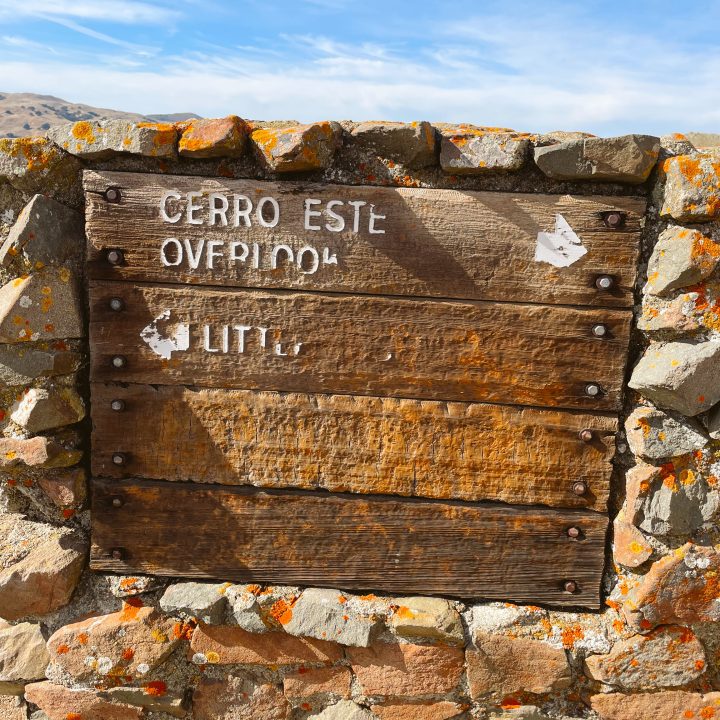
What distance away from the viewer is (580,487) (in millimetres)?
2025

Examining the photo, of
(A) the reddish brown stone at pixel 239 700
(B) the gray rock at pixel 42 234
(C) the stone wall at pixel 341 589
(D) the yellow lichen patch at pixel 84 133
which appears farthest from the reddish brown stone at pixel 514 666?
(D) the yellow lichen patch at pixel 84 133

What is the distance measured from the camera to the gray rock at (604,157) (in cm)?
182

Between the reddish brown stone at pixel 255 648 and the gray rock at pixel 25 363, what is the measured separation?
1.07 metres

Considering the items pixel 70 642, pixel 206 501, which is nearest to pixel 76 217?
pixel 206 501

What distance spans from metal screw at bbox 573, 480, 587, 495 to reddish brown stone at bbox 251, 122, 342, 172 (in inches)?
54.3

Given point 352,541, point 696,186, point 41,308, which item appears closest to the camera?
point 696,186

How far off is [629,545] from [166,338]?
5.68 ft

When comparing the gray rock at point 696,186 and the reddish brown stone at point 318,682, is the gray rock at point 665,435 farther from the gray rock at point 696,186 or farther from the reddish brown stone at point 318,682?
the reddish brown stone at point 318,682

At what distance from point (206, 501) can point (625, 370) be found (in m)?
1.53

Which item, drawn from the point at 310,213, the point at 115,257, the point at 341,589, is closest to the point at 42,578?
the point at 341,589

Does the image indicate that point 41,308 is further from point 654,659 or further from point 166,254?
point 654,659

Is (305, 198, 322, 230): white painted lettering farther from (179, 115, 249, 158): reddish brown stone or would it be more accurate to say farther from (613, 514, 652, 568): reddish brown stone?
(613, 514, 652, 568): reddish brown stone

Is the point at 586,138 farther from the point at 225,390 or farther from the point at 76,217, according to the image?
the point at 76,217

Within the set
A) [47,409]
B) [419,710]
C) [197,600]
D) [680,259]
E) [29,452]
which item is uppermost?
[680,259]
